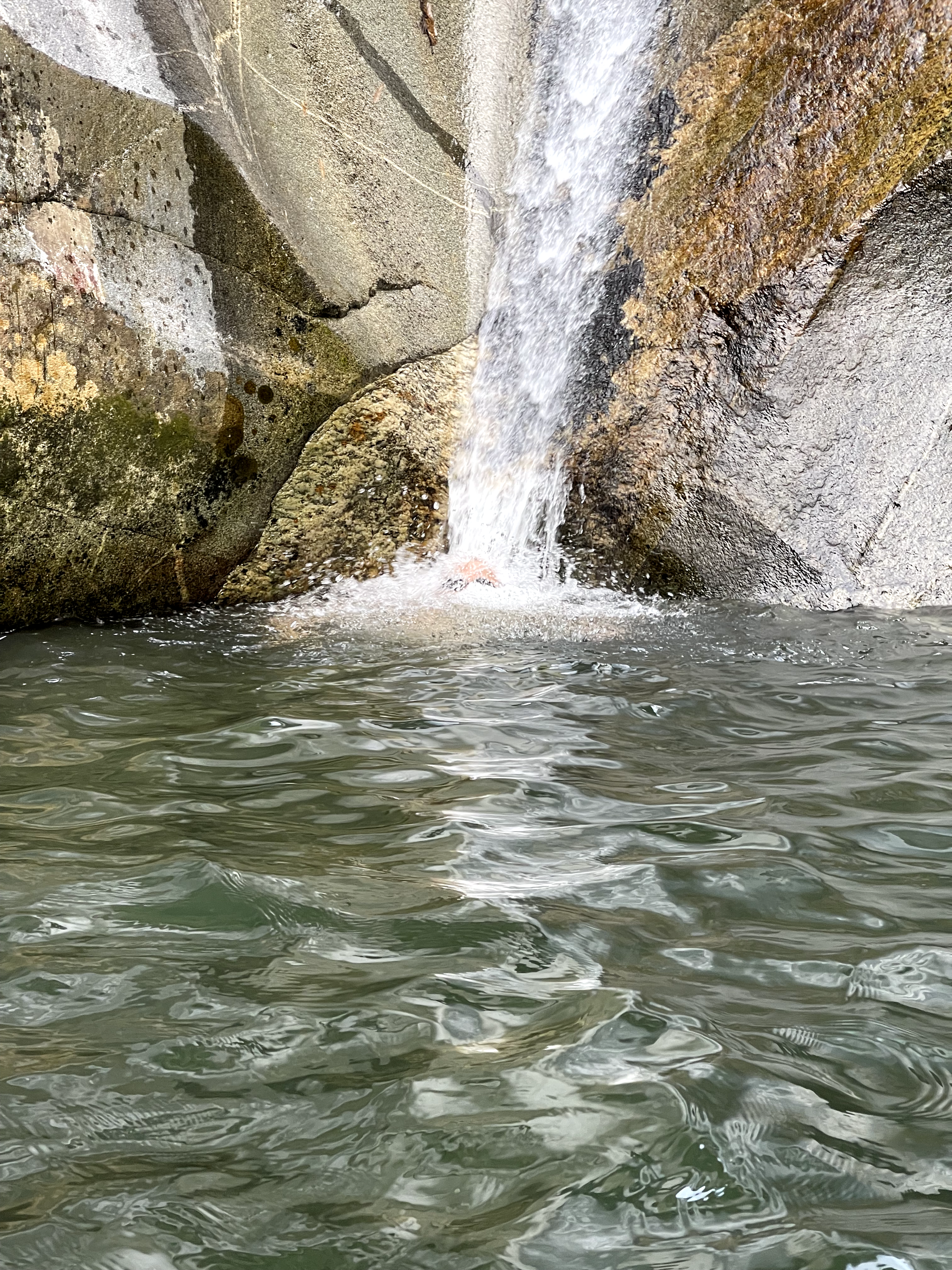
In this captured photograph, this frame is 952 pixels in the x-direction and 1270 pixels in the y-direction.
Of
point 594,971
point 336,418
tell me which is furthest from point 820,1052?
point 336,418

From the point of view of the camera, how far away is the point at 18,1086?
4.65 feet

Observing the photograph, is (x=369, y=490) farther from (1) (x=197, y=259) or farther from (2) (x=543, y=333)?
(1) (x=197, y=259)

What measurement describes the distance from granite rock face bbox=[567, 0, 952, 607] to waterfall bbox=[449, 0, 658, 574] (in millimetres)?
123

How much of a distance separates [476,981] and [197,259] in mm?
3271

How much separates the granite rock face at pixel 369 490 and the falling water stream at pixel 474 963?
0.98 meters

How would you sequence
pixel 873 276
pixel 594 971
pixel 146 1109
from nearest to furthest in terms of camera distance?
pixel 146 1109, pixel 594 971, pixel 873 276

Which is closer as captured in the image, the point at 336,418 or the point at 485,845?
the point at 485,845

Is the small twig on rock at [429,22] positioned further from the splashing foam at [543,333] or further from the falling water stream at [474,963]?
the falling water stream at [474,963]

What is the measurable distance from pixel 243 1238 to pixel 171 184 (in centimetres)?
371

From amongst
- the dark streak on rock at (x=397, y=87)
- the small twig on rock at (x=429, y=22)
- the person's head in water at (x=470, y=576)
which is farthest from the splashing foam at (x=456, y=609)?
the small twig on rock at (x=429, y=22)

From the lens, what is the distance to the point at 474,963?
1.74 m

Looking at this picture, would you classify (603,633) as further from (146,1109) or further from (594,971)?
(146,1109)

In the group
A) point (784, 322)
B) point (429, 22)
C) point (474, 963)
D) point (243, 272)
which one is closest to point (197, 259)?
point (243, 272)

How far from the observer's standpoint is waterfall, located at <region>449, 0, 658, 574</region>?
4.76m
